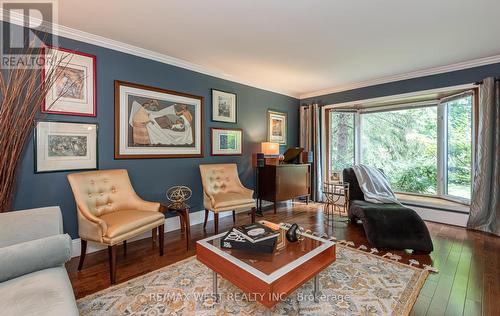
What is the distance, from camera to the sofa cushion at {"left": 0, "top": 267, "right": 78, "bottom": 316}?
0.96 metres

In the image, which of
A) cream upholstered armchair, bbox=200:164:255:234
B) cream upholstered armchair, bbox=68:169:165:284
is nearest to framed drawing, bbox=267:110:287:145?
cream upholstered armchair, bbox=200:164:255:234

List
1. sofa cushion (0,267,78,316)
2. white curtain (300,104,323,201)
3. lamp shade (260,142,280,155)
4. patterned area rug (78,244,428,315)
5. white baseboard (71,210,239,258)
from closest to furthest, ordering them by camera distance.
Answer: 1. sofa cushion (0,267,78,316)
2. patterned area rug (78,244,428,315)
3. white baseboard (71,210,239,258)
4. lamp shade (260,142,280,155)
5. white curtain (300,104,323,201)

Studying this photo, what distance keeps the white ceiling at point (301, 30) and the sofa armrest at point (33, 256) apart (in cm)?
193

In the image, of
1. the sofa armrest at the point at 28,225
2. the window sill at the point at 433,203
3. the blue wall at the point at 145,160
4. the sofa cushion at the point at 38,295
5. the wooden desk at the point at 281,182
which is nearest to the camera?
the sofa cushion at the point at 38,295

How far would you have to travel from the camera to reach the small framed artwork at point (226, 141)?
145 inches

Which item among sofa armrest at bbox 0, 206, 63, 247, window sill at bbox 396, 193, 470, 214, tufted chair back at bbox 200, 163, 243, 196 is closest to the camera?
sofa armrest at bbox 0, 206, 63, 247

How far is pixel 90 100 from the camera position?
98.0 inches

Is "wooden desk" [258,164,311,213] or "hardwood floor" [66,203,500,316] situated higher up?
"wooden desk" [258,164,311,213]

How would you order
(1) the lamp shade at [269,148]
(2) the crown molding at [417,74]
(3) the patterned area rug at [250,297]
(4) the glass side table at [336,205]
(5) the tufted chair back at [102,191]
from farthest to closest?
1. (1) the lamp shade at [269,148]
2. (4) the glass side table at [336,205]
3. (2) the crown molding at [417,74]
4. (5) the tufted chair back at [102,191]
5. (3) the patterned area rug at [250,297]

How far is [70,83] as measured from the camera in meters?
2.38

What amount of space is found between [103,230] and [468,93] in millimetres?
4878

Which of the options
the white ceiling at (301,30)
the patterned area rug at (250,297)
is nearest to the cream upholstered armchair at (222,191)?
the patterned area rug at (250,297)

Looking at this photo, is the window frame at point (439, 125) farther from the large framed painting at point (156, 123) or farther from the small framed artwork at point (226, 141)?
the large framed painting at point (156, 123)

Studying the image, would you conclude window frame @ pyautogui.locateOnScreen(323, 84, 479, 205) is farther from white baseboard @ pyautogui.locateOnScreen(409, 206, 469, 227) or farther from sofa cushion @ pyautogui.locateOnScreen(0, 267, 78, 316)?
sofa cushion @ pyautogui.locateOnScreen(0, 267, 78, 316)
